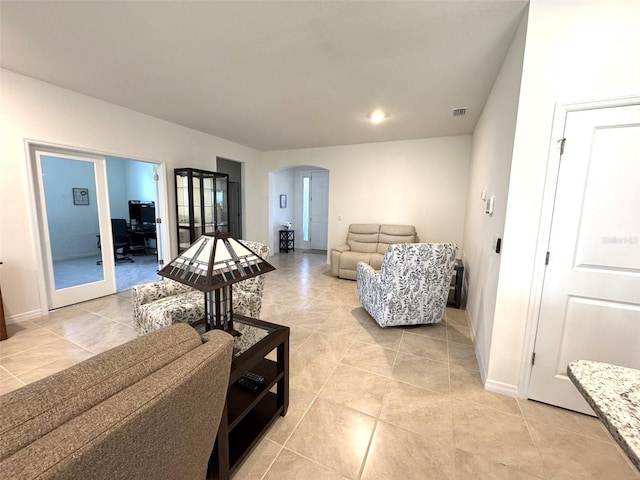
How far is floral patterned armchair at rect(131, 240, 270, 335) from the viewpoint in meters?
2.01

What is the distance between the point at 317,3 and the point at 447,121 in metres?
2.88

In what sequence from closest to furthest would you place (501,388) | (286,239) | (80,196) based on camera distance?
(501,388), (80,196), (286,239)

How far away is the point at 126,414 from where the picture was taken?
1.90 ft

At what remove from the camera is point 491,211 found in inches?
91.9

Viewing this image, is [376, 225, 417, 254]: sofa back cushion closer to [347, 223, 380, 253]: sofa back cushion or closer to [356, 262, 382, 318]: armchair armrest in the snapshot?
[347, 223, 380, 253]: sofa back cushion

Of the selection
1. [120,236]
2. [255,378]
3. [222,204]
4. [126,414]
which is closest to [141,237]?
[120,236]

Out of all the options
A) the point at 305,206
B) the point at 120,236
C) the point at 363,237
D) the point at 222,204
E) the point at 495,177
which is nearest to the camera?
the point at 495,177

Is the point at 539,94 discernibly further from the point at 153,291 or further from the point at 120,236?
the point at 120,236

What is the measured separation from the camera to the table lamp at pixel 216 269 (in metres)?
1.35

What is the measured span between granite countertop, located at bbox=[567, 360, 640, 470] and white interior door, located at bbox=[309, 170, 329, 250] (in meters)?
6.75

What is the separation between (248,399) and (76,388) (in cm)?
99

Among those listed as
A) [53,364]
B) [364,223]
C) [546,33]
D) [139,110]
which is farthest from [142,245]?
[546,33]

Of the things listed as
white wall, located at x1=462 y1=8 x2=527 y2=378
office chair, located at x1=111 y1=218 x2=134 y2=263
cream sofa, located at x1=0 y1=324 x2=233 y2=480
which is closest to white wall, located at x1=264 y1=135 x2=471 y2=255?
white wall, located at x1=462 y1=8 x2=527 y2=378

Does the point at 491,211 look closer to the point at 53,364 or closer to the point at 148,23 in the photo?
the point at 148,23
